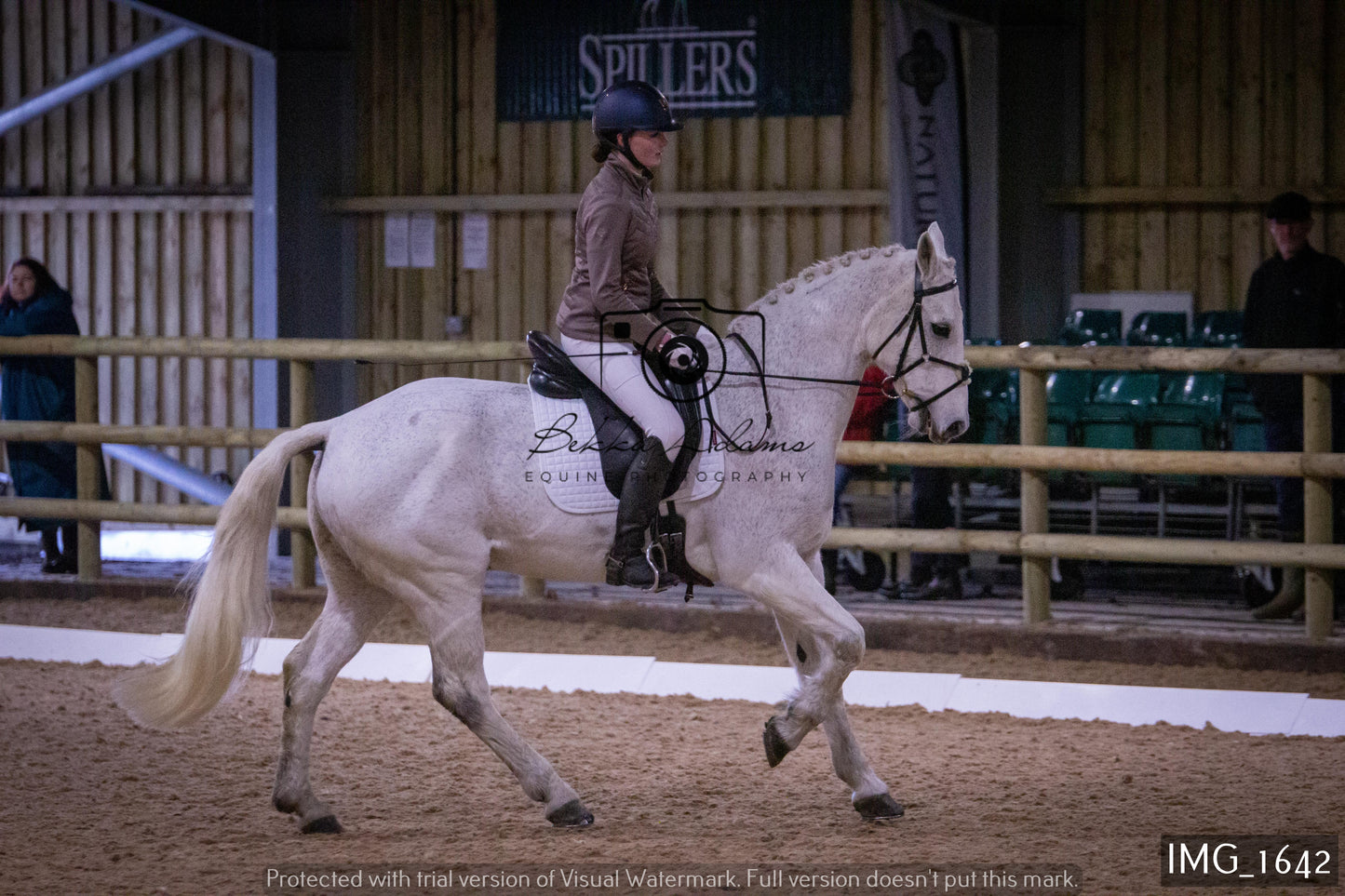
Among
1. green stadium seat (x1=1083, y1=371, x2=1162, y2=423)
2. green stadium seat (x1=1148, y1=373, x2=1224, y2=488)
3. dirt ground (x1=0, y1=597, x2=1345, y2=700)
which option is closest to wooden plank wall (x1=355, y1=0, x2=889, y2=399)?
green stadium seat (x1=1083, y1=371, x2=1162, y2=423)

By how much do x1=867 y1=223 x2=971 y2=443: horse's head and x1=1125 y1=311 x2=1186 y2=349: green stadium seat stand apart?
6.11 m

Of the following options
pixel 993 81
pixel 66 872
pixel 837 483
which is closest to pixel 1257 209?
pixel 993 81

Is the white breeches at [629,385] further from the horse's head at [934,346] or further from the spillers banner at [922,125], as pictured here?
the spillers banner at [922,125]

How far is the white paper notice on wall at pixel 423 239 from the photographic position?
41.0 ft

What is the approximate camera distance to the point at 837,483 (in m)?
8.70

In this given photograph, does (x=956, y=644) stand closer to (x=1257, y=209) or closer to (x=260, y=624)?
(x=260, y=624)

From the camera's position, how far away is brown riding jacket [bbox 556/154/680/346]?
468 cm

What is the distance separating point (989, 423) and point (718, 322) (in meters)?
3.20

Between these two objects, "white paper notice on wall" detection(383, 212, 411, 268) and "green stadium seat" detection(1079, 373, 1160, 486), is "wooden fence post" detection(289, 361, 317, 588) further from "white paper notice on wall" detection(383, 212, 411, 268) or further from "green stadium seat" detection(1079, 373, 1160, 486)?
"green stadium seat" detection(1079, 373, 1160, 486)

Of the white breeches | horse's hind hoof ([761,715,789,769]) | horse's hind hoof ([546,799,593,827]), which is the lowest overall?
horse's hind hoof ([546,799,593,827])

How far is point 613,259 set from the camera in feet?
15.4

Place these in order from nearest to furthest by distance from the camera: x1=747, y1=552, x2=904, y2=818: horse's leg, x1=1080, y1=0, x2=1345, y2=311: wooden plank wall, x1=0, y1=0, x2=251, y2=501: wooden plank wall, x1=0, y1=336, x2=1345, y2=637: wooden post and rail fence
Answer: x1=747, y1=552, x2=904, y2=818: horse's leg < x1=0, y1=336, x2=1345, y2=637: wooden post and rail fence < x1=1080, y1=0, x2=1345, y2=311: wooden plank wall < x1=0, y1=0, x2=251, y2=501: wooden plank wall

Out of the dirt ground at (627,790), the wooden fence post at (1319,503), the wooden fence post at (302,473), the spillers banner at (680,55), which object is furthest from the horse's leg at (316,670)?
the spillers banner at (680,55)

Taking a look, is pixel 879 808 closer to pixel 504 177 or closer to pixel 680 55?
pixel 680 55
